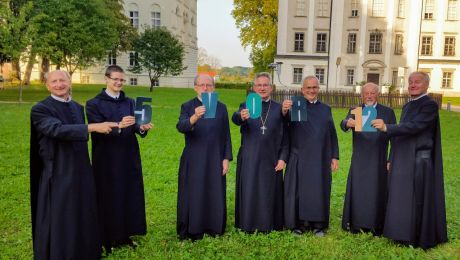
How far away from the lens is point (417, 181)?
4.89 metres

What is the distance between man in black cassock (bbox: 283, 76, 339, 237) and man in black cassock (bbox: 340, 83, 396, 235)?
13.6 inches

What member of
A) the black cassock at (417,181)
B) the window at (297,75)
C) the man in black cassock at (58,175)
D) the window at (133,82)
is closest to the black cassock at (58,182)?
the man in black cassock at (58,175)

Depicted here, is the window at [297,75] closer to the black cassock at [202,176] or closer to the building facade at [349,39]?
the building facade at [349,39]

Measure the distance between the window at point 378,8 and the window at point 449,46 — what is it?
26.1 feet

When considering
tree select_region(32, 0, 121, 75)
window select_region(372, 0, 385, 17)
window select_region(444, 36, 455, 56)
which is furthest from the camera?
window select_region(444, 36, 455, 56)

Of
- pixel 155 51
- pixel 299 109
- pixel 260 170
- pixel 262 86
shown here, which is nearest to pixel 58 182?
pixel 260 170

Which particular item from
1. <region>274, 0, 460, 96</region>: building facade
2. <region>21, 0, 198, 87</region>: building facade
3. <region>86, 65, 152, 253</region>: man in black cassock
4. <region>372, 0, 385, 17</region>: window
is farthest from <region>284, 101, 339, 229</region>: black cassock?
<region>21, 0, 198, 87</region>: building facade

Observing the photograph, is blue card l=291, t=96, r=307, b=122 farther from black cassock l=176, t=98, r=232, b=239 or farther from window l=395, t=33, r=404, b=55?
window l=395, t=33, r=404, b=55

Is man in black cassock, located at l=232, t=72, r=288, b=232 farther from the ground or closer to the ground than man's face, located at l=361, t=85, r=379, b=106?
closer to the ground

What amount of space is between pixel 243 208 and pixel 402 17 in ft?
133

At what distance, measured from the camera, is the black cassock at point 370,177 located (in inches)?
208

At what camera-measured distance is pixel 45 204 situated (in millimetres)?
3877

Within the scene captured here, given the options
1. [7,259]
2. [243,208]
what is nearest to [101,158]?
[7,259]

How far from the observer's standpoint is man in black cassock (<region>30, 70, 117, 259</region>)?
3.80 metres
